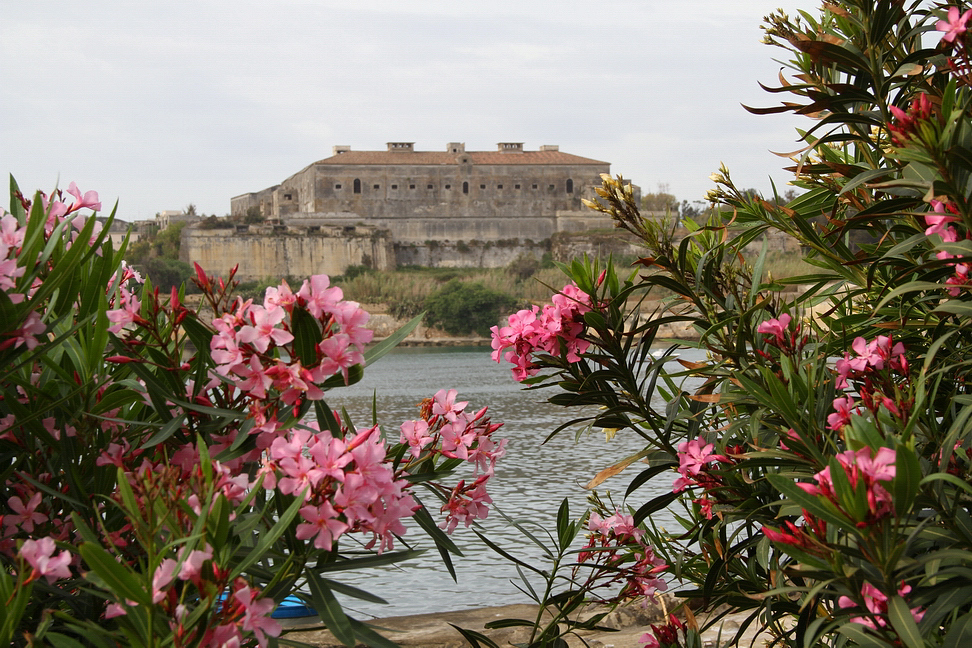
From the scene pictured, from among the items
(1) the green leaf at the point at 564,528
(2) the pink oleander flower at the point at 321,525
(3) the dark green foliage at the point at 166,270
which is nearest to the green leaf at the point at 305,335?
(2) the pink oleander flower at the point at 321,525

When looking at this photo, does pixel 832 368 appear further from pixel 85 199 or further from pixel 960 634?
pixel 85 199

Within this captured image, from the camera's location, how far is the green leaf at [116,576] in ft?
2.11

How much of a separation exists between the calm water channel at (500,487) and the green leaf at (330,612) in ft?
0.92

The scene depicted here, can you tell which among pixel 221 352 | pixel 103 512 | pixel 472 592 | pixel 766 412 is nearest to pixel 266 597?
pixel 221 352

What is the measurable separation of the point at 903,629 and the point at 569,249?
39.4 m

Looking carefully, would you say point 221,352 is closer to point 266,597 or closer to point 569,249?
point 266,597

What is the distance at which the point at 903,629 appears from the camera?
28.1 inches

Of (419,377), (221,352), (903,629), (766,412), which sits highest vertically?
(221,352)

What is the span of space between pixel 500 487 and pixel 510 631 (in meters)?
5.67

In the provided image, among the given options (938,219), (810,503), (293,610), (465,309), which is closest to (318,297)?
(810,503)

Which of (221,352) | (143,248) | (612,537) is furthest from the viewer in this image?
(143,248)

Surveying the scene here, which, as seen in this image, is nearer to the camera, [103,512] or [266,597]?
[266,597]

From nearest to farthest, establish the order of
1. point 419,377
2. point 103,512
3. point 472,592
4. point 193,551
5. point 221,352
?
point 193,551, point 221,352, point 103,512, point 472,592, point 419,377

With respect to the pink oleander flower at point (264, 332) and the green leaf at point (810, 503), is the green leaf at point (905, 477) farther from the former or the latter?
the pink oleander flower at point (264, 332)
